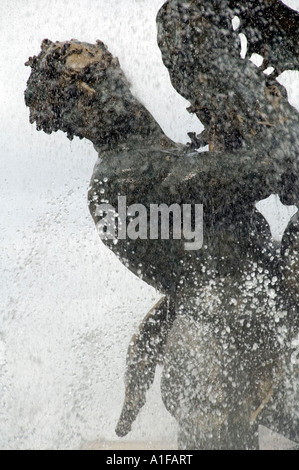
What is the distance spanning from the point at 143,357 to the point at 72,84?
1.54m

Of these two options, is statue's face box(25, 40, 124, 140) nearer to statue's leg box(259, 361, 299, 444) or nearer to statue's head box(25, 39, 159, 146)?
statue's head box(25, 39, 159, 146)

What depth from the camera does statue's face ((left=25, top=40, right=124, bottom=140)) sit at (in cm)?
371

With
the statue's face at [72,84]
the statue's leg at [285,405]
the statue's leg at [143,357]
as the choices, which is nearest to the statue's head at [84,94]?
the statue's face at [72,84]

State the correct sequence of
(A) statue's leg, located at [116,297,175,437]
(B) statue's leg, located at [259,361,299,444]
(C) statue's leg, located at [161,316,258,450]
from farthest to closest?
1. (A) statue's leg, located at [116,297,175,437]
2. (B) statue's leg, located at [259,361,299,444]
3. (C) statue's leg, located at [161,316,258,450]

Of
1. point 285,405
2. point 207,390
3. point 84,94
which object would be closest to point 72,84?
point 84,94

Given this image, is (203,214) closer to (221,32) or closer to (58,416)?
(221,32)

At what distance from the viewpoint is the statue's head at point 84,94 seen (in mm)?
3711

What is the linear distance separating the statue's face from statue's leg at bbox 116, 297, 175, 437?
3.56ft

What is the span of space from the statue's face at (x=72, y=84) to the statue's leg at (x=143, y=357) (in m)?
1.09

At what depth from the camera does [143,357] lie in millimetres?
3967

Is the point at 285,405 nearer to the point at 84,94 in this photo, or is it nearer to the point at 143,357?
the point at 143,357

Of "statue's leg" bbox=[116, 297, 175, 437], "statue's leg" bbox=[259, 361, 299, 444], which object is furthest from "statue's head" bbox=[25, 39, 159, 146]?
"statue's leg" bbox=[259, 361, 299, 444]

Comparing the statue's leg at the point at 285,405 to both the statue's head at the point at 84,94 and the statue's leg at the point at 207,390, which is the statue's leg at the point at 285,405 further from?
the statue's head at the point at 84,94

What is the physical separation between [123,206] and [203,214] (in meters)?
0.42
